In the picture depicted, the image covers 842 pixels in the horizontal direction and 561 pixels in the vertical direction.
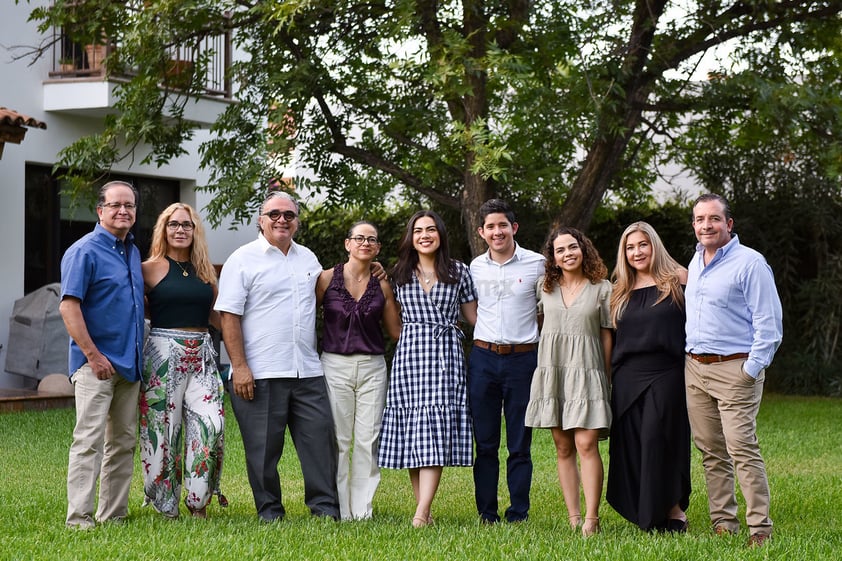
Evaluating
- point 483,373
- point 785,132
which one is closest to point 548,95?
point 785,132

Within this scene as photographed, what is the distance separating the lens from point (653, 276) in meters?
6.49

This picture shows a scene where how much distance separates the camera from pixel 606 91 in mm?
11297

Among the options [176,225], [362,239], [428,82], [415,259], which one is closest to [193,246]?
[176,225]

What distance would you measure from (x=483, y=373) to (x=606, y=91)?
5.39m

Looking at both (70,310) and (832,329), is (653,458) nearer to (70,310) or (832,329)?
(70,310)

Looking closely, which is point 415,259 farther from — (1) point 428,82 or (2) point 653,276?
(1) point 428,82

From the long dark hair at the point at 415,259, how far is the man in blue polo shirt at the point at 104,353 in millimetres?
1571

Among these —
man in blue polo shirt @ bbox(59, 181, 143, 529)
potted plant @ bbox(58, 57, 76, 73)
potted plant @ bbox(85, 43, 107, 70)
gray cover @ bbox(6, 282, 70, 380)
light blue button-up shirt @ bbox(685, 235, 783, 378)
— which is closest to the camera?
light blue button-up shirt @ bbox(685, 235, 783, 378)

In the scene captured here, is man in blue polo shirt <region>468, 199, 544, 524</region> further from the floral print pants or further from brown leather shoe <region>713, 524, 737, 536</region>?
the floral print pants

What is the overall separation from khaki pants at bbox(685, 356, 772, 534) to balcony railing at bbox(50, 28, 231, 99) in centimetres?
810

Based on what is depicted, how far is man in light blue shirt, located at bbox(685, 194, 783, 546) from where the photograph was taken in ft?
19.8

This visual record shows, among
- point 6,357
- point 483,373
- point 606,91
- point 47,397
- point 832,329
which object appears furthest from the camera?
point 832,329

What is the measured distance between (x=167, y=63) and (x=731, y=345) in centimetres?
825

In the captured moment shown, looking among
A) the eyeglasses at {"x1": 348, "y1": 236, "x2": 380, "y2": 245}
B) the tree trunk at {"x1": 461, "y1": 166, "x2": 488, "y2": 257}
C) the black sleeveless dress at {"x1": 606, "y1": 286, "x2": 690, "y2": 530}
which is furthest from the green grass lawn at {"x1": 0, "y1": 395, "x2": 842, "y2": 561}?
the tree trunk at {"x1": 461, "y1": 166, "x2": 488, "y2": 257}
